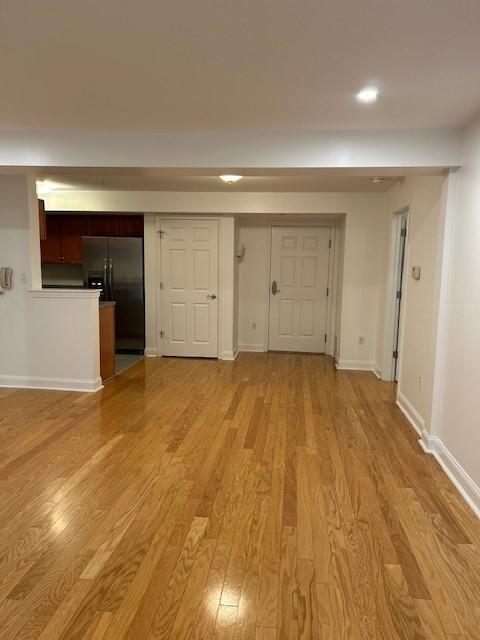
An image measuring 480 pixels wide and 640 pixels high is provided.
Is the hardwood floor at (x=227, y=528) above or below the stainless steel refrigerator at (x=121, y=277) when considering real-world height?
below

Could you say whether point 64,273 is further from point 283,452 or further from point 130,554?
point 130,554

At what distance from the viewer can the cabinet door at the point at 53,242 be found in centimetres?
638

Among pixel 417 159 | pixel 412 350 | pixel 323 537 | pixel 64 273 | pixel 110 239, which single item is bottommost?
pixel 323 537

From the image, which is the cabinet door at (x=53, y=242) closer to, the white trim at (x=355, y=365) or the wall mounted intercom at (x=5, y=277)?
the wall mounted intercom at (x=5, y=277)

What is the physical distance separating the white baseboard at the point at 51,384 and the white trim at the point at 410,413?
3074 millimetres

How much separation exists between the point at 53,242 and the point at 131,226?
1256mm

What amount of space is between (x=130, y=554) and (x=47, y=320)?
305 centimetres

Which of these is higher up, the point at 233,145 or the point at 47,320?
the point at 233,145

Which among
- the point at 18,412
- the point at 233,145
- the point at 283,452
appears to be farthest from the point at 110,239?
the point at 283,452

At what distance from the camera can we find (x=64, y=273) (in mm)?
6812

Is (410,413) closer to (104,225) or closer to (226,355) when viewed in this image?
(226,355)

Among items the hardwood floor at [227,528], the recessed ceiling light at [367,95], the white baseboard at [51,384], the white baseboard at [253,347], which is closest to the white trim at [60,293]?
the white baseboard at [51,384]

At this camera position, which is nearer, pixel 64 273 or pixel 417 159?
pixel 417 159

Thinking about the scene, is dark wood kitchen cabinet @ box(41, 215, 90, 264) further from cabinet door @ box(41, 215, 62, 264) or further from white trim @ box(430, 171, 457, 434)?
white trim @ box(430, 171, 457, 434)
